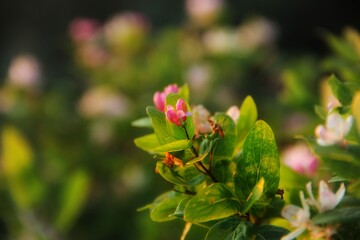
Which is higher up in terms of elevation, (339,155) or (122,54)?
(339,155)

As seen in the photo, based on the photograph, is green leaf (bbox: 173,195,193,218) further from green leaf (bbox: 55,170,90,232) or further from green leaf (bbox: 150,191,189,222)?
green leaf (bbox: 55,170,90,232)

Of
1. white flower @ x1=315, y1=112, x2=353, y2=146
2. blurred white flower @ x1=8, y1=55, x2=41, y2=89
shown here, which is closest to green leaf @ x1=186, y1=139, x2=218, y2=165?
white flower @ x1=315, y1=112, x2=353, y2=146

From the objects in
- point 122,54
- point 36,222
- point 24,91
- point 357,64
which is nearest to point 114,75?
point 122,54

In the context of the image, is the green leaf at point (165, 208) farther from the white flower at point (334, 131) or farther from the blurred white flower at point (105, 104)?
the blurred white flower at point (105, 104)

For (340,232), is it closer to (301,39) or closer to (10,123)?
(10,123)

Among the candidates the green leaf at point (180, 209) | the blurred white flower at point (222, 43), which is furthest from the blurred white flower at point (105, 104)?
the green leaf at point (180, 209)

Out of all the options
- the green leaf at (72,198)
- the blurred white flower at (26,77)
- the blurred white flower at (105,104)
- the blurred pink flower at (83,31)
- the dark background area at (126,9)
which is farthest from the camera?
the dark background area at (126,9)

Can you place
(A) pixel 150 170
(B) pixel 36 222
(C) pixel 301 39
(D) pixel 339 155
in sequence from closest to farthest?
(D) pixel 339 155
(B) pixel 36 222
(A) pixel 150 170
(C) pixel 301 39
